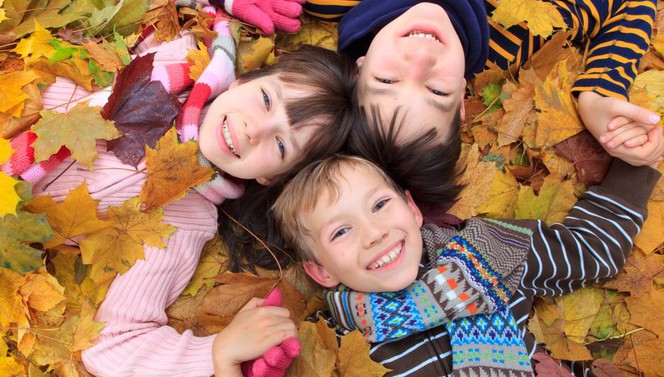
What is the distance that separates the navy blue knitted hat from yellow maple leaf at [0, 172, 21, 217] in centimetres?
131

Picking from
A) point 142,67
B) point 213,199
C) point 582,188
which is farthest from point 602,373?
point 142,67

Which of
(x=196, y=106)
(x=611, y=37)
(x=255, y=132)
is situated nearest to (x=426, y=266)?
(x=255, y=132)

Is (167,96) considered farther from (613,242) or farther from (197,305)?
(613,242)

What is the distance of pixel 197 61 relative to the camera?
206cm

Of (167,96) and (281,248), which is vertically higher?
(167,96)

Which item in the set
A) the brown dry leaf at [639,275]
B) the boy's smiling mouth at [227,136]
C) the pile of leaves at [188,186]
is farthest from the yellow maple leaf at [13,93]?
the brown dry leaf at [639,275]

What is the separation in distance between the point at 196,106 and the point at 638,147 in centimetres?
168

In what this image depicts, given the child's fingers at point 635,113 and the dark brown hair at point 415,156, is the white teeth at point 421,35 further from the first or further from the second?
the child's fingers at point 635,113

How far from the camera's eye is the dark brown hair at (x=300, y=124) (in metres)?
1.85

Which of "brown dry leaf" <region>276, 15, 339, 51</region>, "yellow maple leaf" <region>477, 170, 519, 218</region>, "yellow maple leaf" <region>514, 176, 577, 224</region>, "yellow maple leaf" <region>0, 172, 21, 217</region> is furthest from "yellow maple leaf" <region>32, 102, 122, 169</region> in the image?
"yellow maple leaf" <region>514, 176, 577, 224</region>

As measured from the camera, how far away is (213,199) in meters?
2.03

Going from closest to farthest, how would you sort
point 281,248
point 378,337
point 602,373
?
point 378,337 → point 602,373 → point 281,248

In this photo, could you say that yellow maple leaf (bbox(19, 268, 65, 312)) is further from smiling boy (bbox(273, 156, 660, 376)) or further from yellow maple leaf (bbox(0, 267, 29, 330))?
smiling boy (bbox(273, 156, 660, 376))

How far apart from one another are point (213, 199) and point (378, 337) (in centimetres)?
80
